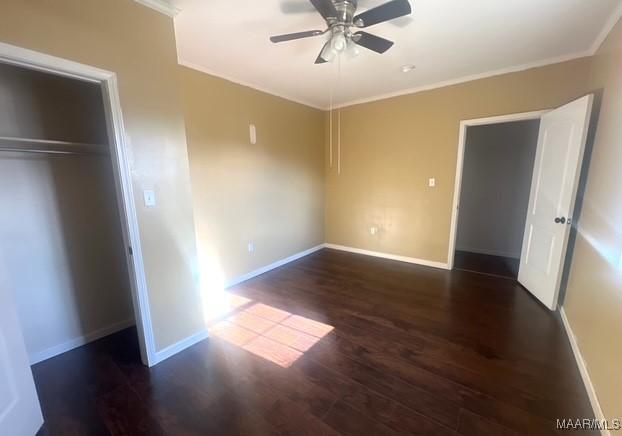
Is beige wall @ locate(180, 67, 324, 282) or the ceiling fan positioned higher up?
the ceiling fan

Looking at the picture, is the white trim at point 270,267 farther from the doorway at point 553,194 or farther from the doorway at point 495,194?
the doorway at point 553,194

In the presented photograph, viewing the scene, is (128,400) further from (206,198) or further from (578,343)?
(578,343)

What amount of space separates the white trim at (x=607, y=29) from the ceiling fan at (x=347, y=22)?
171 centimetres

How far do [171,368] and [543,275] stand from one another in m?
3.62

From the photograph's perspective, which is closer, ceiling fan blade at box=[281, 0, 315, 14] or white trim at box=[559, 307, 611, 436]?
white trim at box=[559, 307, 611, 436]

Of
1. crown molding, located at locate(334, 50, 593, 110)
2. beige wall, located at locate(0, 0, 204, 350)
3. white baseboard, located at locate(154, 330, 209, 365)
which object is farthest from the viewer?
crown molding, located at locate(334, 50, 593, 110)

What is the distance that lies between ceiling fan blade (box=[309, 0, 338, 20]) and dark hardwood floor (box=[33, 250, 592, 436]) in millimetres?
2385

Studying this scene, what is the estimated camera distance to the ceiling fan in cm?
151

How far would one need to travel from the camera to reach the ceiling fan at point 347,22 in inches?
59.4

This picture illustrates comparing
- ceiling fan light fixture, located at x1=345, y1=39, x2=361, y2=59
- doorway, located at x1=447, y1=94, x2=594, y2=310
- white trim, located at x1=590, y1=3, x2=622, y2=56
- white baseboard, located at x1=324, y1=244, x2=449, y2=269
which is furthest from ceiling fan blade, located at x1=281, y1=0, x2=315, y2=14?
white baseboard, located at x1=324, y1=244, x2=449, y2=269

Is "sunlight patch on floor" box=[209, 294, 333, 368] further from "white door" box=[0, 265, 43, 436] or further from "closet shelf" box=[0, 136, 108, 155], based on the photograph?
"closet shelf" box=[0, 136, 108, 155]

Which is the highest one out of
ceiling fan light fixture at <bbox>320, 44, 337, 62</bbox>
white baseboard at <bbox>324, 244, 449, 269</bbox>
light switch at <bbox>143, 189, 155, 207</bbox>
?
ceiling fan light fixture at <bbox>320, 44, 337, 62</bbox>

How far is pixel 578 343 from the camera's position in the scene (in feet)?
6.55

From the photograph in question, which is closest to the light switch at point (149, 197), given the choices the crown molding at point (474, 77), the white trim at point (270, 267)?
the white trim at point (270, 267)
